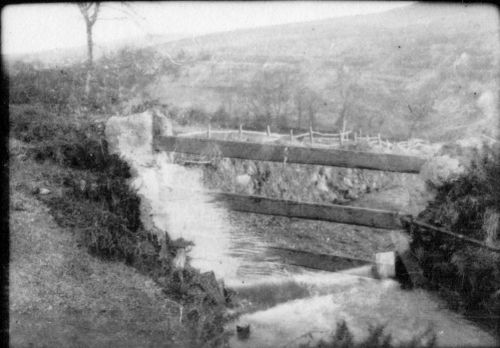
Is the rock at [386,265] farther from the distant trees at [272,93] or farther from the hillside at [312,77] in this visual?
the distant trees at [272,93]

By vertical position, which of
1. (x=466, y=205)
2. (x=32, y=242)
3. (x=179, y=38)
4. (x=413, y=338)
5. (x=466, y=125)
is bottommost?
(x=413, y=338)

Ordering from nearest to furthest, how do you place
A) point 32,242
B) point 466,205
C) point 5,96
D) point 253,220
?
point 466,205
point 32,242
point 5,96
point 253,220

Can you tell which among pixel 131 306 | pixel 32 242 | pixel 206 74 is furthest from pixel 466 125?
pixel 32 242

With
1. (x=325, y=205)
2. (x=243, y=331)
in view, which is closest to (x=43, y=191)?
(x=243, y=331)

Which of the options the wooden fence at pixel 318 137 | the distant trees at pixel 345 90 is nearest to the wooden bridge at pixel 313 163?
the wooden fence at pixel 318 137

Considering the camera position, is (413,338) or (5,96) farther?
(5,96)

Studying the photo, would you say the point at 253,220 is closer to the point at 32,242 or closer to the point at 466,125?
the point at 32,242

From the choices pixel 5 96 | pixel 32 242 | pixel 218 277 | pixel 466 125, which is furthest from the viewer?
pixel 466 125

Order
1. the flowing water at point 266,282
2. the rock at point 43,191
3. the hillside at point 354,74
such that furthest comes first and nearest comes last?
the hillside at point 354,74 → the rock at point 43,191 → the flowing water at point 266,282
